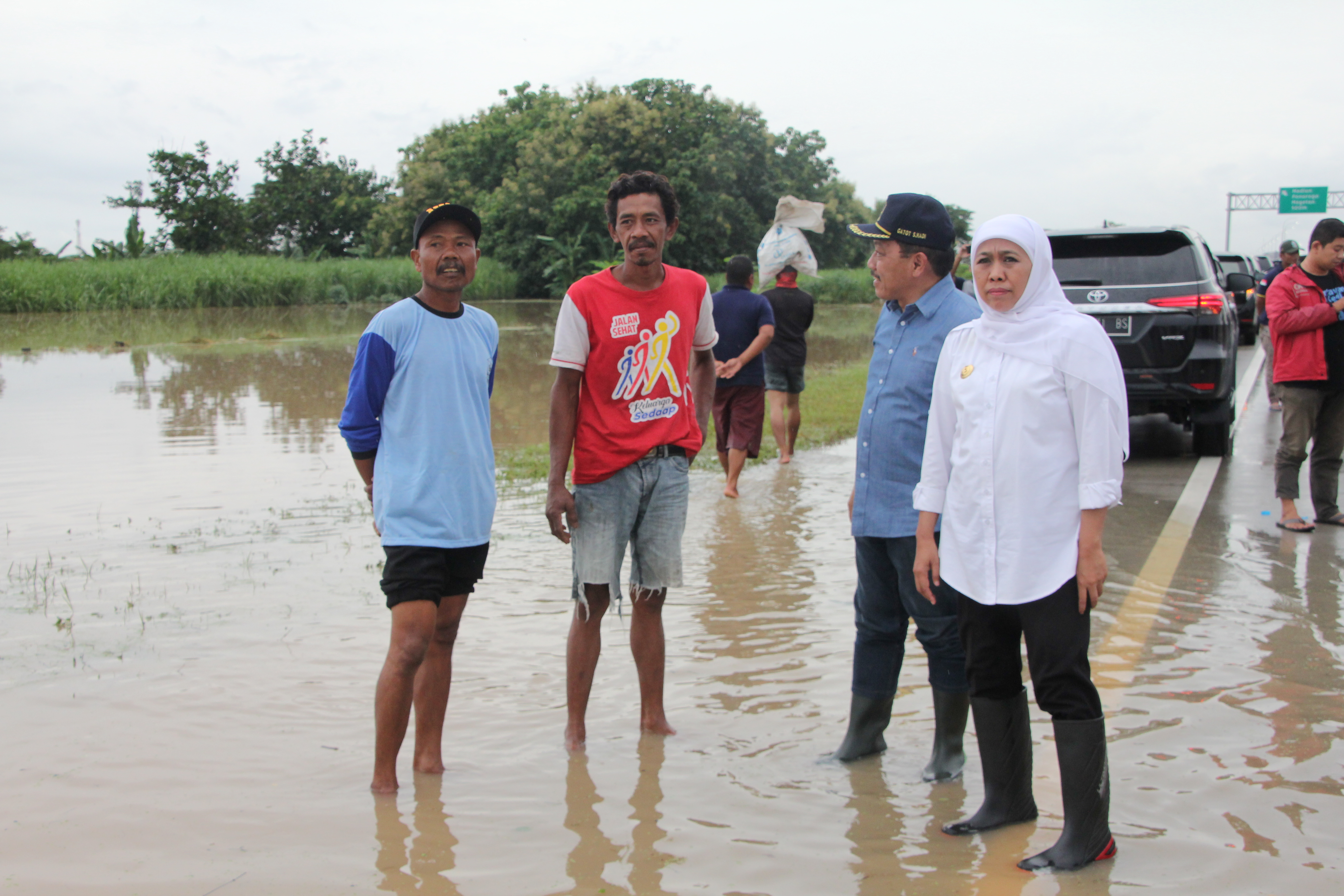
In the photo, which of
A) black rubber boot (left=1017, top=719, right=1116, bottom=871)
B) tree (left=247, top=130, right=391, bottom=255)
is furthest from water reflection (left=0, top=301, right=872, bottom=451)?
tree (left=247, top=130, right=391, bottom=255)

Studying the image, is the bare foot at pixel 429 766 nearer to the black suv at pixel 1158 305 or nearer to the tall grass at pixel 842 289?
the black suv at pixel 1158 305

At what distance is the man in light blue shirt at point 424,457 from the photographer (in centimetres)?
364

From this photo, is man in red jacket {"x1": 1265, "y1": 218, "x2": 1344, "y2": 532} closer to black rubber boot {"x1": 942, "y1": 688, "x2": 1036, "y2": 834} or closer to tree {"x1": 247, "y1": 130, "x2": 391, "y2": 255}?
black rubber boot {"x1": 942, "y1": 688, "x2": 1036, "y2": 834}

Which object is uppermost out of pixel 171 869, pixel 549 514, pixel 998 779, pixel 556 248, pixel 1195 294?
pixel 556 248

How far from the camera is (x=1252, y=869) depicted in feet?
10.1

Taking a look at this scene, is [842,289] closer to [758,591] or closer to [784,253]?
[784,253]

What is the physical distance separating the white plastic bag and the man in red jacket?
12.8ft

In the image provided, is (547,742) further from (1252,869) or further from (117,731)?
(1252,869)

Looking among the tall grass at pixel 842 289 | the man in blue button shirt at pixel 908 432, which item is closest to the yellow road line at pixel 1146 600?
the man in blue button shirt at pixel 908 432

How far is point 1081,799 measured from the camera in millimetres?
3086

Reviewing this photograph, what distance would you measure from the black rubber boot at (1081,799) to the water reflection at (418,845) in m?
1.62

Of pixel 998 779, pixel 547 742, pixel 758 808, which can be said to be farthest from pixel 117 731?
pixel 998 779

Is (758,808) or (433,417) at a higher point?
(433,417)

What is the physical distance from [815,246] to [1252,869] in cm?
6666
